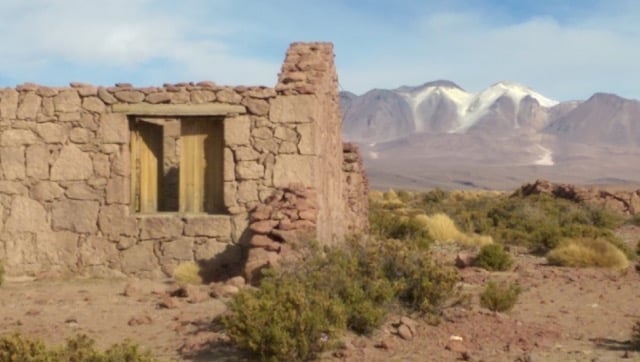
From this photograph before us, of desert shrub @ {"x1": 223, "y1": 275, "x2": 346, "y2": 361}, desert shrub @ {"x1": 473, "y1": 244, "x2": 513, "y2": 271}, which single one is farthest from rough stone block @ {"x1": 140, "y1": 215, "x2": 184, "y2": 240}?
desert shrub @ {"x1": 473, "y1": 244, "x2": 513, "y2": 271}

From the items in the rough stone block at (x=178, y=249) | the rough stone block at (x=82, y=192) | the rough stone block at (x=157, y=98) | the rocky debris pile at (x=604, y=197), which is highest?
the rough stone block at (x=157, y=98)

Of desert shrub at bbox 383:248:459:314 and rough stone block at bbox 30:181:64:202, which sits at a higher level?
rough stone block at bbox 30:181:64:202

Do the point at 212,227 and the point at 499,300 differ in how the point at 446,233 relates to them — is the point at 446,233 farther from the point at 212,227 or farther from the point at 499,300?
the point at 499,300

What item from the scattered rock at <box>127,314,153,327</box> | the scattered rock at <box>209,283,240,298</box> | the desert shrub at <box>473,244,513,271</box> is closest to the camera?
the scattered rock at <box>127,314,153,327</box>

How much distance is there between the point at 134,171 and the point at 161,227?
1.11 meters

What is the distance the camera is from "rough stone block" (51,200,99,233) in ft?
40.7

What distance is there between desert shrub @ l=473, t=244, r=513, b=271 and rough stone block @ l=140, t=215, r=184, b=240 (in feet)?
16.6

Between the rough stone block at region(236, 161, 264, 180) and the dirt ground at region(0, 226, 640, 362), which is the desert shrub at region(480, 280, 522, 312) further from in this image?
the rough stone block at region(236, 161, 264, 180)

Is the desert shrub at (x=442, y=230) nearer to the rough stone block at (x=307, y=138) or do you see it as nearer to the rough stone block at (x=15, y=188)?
the rough stone block at (x=307, y=138)

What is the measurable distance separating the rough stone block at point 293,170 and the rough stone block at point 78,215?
263cm

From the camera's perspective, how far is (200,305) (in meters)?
9.64

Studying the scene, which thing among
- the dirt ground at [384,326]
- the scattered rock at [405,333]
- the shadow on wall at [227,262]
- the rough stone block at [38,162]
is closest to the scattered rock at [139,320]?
the dirt ground at [384,326]

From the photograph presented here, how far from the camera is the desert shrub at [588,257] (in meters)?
14.9

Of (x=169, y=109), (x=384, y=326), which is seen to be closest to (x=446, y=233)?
(x=169, y=109)
